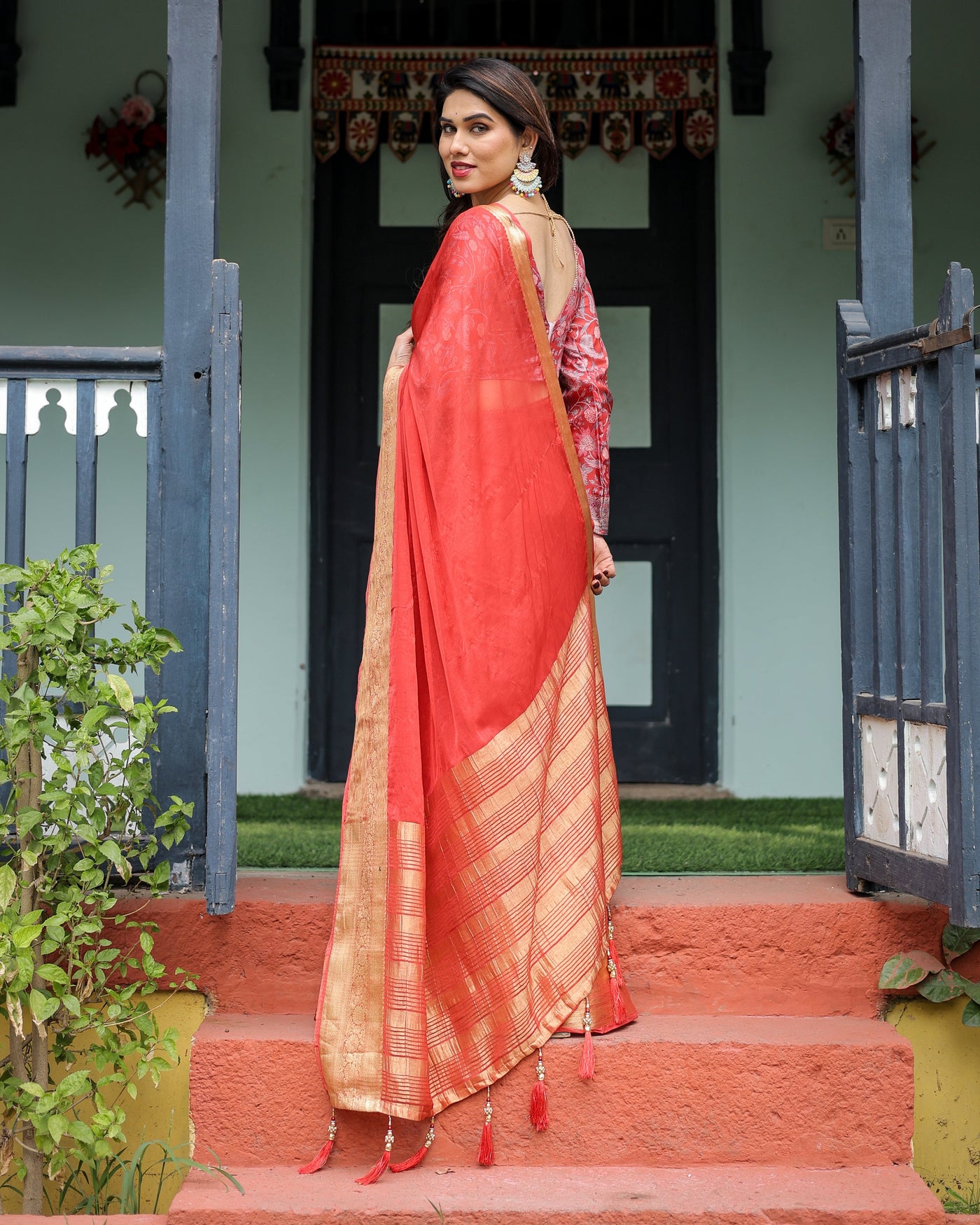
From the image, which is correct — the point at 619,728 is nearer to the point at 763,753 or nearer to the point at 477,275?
the point at 763,753

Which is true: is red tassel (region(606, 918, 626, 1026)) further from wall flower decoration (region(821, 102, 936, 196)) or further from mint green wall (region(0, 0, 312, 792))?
wall flower decoration (region(821, 102, 936, 196))

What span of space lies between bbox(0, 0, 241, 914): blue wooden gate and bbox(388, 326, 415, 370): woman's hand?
1.40ft

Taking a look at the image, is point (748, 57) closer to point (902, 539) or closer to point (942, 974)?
point (902, 539)

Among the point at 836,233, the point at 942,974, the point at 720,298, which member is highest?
the point at 836,233

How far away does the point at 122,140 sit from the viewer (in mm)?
4746

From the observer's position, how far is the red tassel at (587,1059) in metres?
2.50

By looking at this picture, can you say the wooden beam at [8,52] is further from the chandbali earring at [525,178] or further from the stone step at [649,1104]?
the stone step at [649,1104]

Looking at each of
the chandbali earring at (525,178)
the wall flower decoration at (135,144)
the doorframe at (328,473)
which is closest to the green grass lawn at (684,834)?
the doorframe at (328,473)

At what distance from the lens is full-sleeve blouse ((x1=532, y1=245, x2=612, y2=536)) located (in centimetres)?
276

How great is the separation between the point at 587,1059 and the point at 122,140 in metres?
3.74

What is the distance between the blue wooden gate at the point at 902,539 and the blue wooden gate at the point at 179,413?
1.48 metres

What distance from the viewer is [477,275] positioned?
2.57 metres

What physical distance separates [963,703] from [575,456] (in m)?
0.91

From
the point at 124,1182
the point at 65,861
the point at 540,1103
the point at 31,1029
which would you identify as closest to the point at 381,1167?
the point at 540,1103
